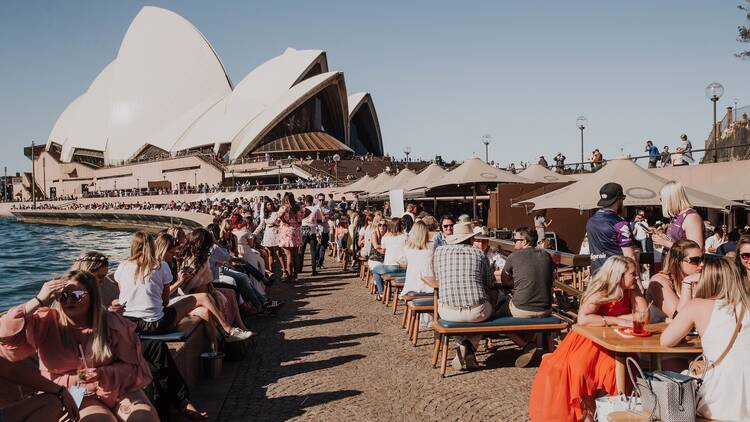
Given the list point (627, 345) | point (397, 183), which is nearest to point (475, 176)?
point (397, 183)

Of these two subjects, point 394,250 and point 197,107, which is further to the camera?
point 197,107

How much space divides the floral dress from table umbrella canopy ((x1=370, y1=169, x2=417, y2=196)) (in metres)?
5.70

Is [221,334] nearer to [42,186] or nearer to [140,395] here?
[140,395]

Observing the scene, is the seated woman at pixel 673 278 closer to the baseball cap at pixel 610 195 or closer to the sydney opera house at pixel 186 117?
the baseball cap at pixel 610 195

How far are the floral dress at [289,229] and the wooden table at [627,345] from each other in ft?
26.6

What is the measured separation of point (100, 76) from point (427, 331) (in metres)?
96.4

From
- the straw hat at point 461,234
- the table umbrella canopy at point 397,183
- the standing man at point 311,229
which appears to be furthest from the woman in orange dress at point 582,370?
the table umbrella canopy at point 397,183

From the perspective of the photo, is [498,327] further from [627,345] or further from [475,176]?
[475,176]

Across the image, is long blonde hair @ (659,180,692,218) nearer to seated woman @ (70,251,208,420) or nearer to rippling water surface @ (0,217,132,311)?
seated woman @ (70,251,208,420)

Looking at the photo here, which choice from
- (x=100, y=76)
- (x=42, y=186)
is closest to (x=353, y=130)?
(x=100, y=76)

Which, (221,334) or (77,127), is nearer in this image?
(221,334)

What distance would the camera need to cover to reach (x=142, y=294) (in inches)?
200

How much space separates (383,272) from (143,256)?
4429 mm

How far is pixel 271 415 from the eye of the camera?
4.55 meters
